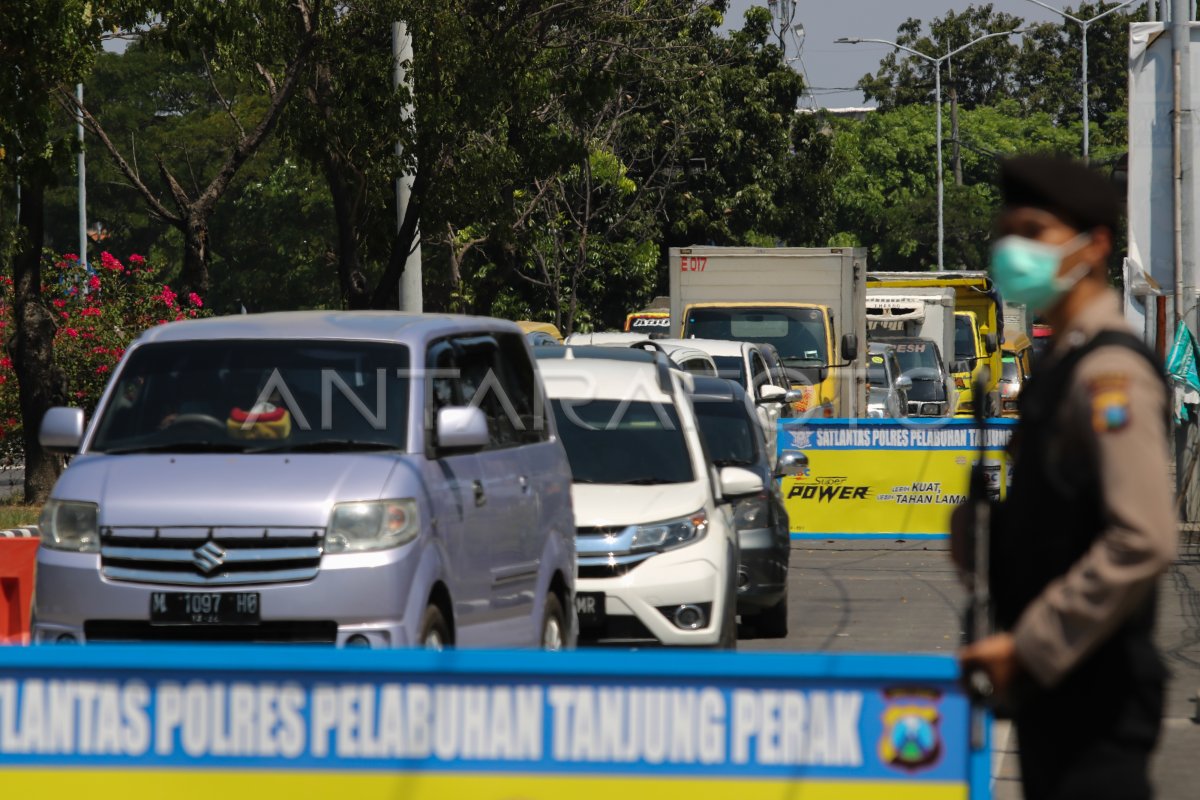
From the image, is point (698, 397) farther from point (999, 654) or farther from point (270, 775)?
point (999, 654)

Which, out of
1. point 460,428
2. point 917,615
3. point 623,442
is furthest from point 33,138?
point 460,428

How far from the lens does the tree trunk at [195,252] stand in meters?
19.5

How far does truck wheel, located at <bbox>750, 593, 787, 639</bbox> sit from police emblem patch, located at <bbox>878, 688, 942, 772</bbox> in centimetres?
818

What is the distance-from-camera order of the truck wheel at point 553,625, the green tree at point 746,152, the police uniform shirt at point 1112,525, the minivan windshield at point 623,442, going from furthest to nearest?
the green tree at point 746,152 < the minivan windshield at point 623,442 < the truck wheel at point 553,625 < the police uniform shirt at point 1112,525

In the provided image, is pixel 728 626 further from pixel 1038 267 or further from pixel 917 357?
pixel 917 357

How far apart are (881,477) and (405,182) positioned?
20.8ft

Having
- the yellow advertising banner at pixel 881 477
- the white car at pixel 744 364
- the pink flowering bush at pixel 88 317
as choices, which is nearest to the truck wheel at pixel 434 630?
the white car at pixel 744 364

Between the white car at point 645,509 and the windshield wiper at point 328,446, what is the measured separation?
2.77 metres

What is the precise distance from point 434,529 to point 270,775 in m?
2.88

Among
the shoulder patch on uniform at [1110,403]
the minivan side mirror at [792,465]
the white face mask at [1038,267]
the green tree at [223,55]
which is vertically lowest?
the minivan side mirror at [792,465]

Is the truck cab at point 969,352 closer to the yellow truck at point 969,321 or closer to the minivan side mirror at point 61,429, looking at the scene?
the yellow truck at point 969,321

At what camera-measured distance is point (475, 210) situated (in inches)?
843

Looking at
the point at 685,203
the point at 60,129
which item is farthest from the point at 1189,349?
the point at 60,129

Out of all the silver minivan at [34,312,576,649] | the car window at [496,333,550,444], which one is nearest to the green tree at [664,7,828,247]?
the car window at [496,333,550,444]
